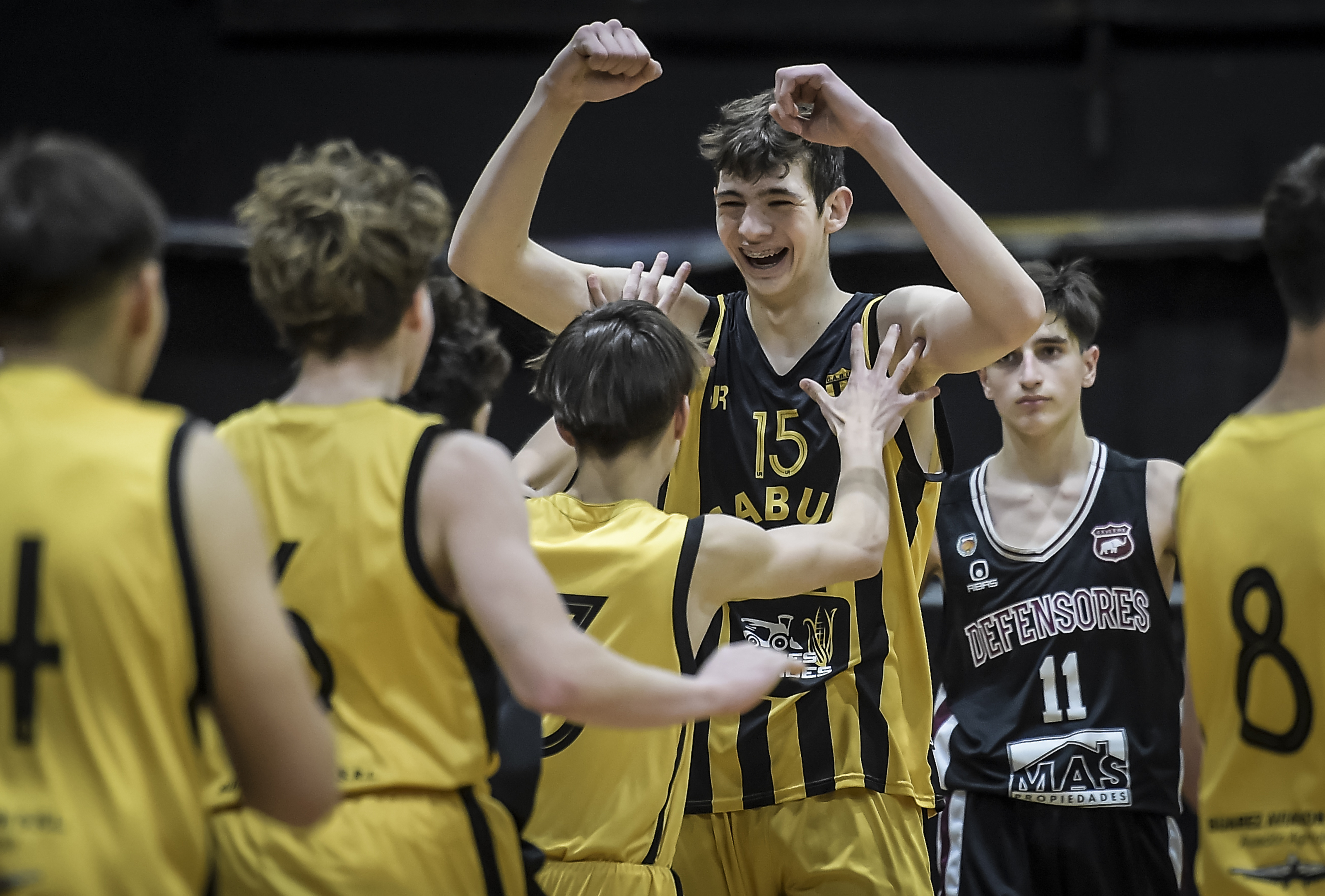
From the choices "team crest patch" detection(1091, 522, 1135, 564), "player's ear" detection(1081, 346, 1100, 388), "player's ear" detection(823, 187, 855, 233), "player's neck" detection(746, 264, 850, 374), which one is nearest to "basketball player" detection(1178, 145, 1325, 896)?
"player's neck" detection(746, 264, 850, 374)

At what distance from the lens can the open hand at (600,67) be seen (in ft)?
10.2

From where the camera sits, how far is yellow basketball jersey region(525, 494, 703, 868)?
2.58 metres

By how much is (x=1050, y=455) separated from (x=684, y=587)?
2.46 meters

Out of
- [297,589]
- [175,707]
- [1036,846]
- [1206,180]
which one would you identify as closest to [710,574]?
[297,589]

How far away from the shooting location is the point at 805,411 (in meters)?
3.39

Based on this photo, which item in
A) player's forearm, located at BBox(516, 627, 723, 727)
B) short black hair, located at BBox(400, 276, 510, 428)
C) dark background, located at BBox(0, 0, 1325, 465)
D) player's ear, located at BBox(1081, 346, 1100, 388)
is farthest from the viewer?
dark background, located at BBox(0, 0, 1325, 465)

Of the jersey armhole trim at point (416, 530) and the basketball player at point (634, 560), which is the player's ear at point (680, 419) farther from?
the jersey armhole trim at point (416, 530)

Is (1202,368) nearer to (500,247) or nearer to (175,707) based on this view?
(500,247)

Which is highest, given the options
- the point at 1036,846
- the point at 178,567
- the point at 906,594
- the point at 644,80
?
the point at 644,80

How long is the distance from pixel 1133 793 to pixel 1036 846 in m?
0.35

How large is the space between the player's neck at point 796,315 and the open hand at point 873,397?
306 mm

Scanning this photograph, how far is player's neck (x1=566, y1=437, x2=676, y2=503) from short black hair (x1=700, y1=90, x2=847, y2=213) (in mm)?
995

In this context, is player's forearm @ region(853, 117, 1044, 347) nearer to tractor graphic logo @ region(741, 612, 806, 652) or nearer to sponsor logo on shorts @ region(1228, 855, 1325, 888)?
tractor graphic logo @ region(741, 612, 806, 652)

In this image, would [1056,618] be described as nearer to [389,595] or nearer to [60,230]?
[389,595]
